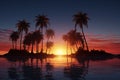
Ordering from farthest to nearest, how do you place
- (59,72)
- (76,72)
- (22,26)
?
(22,26) < (59,72) < (76,72)

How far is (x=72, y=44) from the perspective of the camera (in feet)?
317

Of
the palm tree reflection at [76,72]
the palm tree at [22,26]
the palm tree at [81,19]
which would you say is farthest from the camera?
the palm tree at [22,26]

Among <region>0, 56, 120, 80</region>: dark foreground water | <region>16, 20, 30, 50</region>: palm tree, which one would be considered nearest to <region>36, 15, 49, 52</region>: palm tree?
<region>16, 20, 30, 50</region>: palm tree

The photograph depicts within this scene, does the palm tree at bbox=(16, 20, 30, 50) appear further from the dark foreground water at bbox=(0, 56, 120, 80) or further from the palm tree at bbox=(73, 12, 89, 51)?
the dark foreground water at bbox=(0, 56, 120, 80)

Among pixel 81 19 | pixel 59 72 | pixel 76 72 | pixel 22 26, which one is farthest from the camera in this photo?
pixel 22 26

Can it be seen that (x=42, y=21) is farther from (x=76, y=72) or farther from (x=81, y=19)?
(x=76, y=72)

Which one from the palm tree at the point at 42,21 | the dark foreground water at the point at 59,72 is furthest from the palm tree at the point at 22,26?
the dark foreground water at the point at 59,72

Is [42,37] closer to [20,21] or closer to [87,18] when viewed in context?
[20,21]

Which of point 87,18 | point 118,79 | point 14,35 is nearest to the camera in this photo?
point 118,79

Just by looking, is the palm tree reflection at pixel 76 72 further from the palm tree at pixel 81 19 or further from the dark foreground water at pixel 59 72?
the palm tree at pixel 81 19

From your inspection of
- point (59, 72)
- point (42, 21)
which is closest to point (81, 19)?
point (42, 21)

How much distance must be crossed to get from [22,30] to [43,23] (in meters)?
10.9

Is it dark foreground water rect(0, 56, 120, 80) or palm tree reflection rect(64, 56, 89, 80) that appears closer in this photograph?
dark foreground water rect(0, 56, 120, 80)

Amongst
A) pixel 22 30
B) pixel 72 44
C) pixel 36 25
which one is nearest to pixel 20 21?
pixel 22 30
